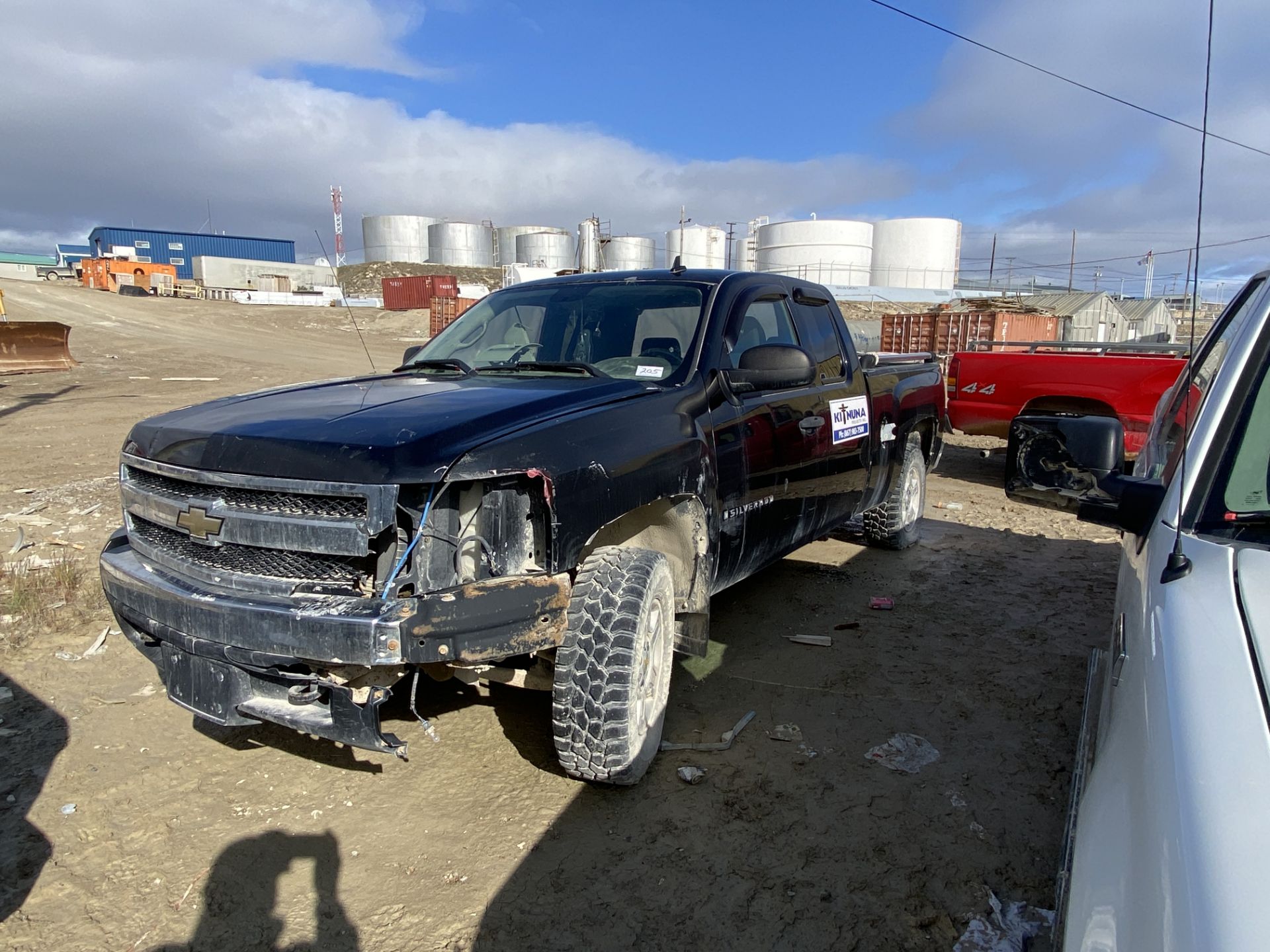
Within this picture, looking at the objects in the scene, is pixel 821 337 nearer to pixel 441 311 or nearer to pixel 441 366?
pixel 441 366

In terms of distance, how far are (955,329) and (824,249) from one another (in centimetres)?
3429

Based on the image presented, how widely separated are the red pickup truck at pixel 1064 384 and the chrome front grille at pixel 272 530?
6.68 meters

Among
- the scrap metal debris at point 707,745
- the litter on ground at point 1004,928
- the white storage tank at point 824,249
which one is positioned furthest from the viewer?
the white storage tank at point 824,249

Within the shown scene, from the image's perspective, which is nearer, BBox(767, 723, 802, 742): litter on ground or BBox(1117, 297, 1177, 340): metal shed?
BBox(767, 723, 802, 742): litter on ground

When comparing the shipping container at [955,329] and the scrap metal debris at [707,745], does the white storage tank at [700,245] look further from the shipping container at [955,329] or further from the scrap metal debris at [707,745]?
the scrap metal debris at [707,745]

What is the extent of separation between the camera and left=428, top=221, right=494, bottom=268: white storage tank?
75.4m

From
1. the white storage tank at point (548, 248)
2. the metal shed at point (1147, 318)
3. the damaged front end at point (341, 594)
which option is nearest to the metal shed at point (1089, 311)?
the metal shed at point (1147, 318)

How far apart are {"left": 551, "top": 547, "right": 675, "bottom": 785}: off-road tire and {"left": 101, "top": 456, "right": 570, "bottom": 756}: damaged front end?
13 cm

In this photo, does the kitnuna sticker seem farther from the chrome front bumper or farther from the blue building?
the blue building

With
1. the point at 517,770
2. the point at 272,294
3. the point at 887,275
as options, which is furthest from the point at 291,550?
the point at 887,275

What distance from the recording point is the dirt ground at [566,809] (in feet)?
8.00

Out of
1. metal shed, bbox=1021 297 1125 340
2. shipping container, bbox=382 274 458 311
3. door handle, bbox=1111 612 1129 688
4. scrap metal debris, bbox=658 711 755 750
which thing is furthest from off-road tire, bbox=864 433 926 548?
shipping container, bbox=382 274 458 311

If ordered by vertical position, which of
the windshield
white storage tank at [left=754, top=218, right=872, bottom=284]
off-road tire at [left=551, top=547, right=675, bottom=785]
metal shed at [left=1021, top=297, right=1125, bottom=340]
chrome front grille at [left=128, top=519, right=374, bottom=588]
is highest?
white storage tank at [left=754, top=218, right=872, bottom=284]

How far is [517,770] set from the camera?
3205mm
